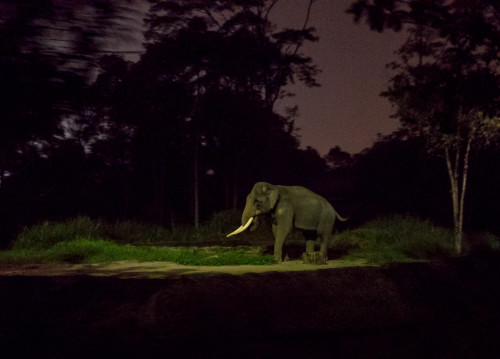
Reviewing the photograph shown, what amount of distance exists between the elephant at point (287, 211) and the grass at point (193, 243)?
0.79 meters

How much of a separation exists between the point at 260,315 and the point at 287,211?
759cm

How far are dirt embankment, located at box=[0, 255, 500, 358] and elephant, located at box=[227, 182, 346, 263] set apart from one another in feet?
21.7

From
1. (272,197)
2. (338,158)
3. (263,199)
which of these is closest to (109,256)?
(263,199)

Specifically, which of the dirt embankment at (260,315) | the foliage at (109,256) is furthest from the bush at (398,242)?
the dirt embankment at (260,315)

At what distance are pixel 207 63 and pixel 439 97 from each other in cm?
1614

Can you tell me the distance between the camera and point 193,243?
18.8 meters

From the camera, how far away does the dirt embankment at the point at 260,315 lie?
4.13m

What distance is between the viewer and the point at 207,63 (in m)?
22.5

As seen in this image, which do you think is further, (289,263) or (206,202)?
(206,202)

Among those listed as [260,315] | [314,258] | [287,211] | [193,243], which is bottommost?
[193,243]

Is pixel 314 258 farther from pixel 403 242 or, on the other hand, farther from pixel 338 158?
pixel 338 158

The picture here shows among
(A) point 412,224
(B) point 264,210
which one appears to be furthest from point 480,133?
(B) point 264,210

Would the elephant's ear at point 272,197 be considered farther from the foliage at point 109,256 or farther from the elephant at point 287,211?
the foliage at point 109,256

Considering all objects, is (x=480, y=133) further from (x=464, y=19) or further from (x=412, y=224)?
(x=464, y=19)
